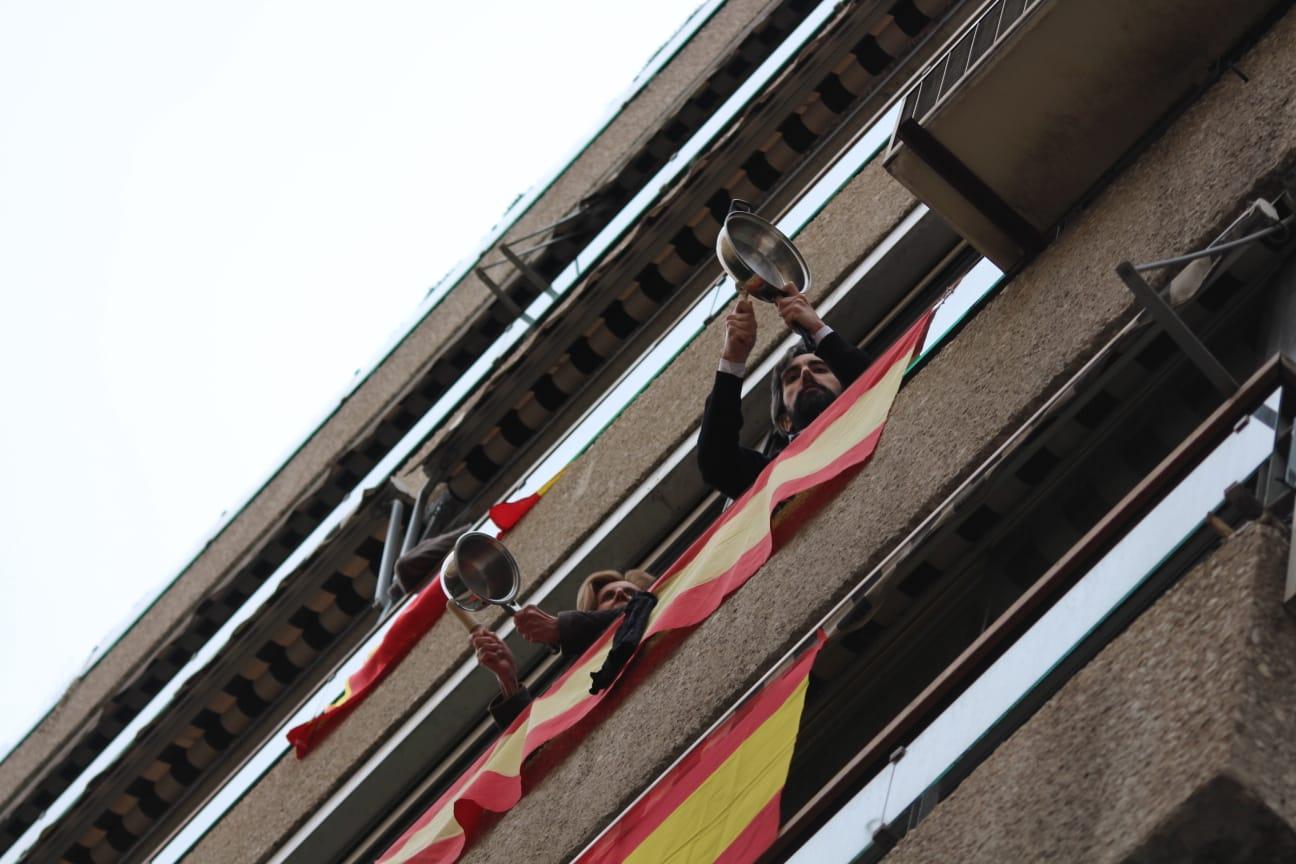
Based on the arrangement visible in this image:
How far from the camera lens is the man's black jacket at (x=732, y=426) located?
326 inches

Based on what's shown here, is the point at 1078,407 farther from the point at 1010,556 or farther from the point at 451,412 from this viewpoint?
the point at 451,412

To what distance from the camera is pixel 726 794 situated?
6.33 meters

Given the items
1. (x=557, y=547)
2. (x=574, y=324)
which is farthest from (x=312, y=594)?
(x=557, y=547)

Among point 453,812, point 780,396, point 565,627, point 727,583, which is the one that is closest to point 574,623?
point 565,627

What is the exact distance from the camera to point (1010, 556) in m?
6.71

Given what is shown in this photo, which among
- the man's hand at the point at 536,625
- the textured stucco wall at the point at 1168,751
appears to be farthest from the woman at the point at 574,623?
the textured stucco wall at the point at 1168,751

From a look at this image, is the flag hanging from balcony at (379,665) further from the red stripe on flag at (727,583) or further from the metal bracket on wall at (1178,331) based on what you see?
the metal bracket on wall at (1178,331)

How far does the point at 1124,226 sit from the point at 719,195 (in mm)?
8922

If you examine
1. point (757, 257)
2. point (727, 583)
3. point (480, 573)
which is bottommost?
point (727, 583)

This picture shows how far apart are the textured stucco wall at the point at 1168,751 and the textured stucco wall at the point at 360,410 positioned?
14248 mm

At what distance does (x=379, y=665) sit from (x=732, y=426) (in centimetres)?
523

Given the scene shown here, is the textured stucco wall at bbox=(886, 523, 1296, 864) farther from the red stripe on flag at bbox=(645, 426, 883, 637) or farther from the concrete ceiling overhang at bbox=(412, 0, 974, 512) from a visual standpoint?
the concrete ceiling overhang at bbox=(412, 0, 974, 512)

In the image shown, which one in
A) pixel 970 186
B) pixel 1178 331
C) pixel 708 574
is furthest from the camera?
pixel 708 574

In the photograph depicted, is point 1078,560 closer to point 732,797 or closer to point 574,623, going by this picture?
point 732,797
